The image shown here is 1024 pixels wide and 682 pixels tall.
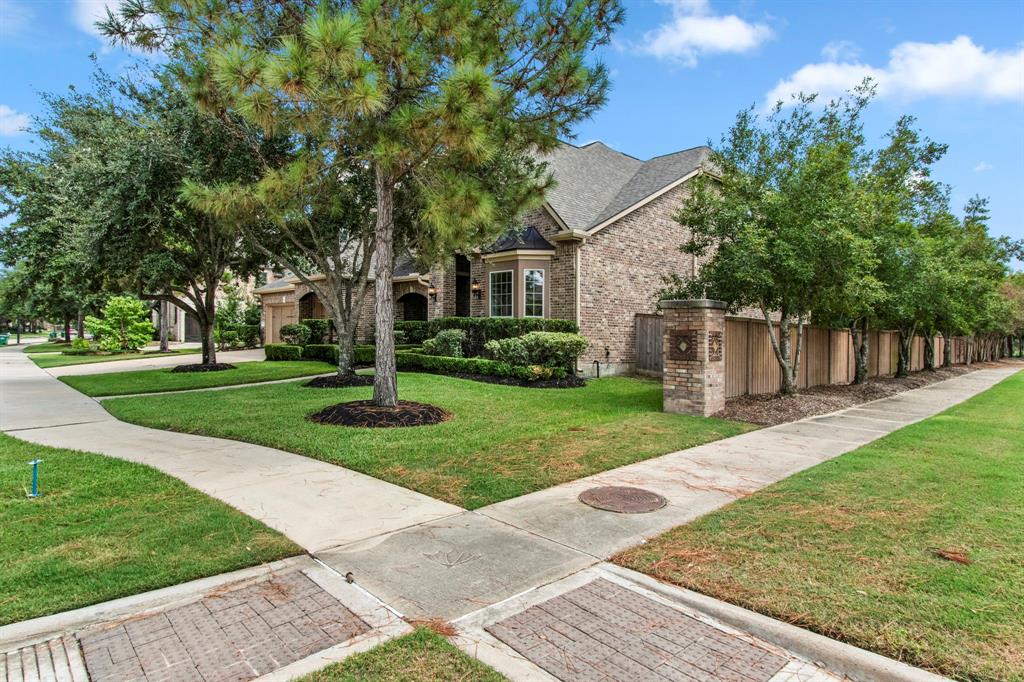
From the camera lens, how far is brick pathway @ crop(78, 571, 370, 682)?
91.3 inches

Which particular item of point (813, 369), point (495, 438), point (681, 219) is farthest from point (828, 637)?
point (813, 369)

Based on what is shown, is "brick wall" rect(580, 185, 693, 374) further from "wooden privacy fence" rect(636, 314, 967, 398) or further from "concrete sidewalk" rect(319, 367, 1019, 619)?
"concrete sidewalk" rect(319, 367, 1019, 619)

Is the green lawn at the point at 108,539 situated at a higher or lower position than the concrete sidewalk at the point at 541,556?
higher

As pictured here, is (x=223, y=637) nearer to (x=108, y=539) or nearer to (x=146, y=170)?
(x=108, y=539)

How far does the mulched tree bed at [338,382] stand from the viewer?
→ 40.4 feet

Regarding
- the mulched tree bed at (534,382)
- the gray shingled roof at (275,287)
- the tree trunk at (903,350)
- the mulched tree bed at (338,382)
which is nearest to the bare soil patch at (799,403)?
the mulched tree bed at (534,382)

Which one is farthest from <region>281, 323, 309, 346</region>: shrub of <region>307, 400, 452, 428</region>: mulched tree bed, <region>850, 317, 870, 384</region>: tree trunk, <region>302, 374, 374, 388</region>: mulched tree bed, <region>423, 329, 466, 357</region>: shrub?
<region>850, 317, 870, 384</region>: tree trunk

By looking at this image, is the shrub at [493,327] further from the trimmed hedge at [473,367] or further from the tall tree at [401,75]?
the tall tree at [401,75]

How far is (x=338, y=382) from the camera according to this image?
1248 cm

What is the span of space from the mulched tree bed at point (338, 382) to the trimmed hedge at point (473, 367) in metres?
2.36

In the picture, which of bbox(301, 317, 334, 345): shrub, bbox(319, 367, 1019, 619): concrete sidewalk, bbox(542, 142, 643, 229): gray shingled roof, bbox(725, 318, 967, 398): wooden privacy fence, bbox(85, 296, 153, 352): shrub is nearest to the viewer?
bbox(319, 367, 1019, 619): concrete sidewalk

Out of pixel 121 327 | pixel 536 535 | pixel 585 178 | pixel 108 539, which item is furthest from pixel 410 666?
pixel 121 327

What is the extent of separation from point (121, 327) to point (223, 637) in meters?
31.7

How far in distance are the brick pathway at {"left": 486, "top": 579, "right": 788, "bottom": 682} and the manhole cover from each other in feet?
4.84
